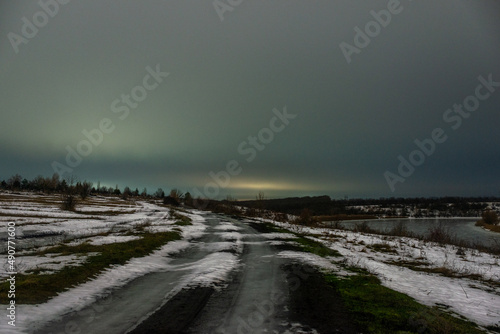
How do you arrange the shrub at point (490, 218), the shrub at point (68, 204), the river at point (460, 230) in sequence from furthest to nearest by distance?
the shrub at point (490, 218) < the shrub at point (68, 204) < the river at point (460, 230)

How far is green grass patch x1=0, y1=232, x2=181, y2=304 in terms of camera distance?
7234mm

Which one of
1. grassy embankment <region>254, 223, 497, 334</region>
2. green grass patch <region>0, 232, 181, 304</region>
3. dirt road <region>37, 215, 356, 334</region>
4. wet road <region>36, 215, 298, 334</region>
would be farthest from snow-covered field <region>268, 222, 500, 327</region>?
green grass patch <region>0, 232, 181, 304</region>

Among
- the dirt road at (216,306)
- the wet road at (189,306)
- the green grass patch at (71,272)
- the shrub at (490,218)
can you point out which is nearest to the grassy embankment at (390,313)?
the dirt road at (216,306)

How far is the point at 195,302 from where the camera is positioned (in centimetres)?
711

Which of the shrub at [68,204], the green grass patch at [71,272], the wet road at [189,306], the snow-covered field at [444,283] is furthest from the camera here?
the shrub at [68,204]

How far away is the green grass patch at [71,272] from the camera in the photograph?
723 cm

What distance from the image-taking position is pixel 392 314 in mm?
6500

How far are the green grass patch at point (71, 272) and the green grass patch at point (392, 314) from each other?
7.54m

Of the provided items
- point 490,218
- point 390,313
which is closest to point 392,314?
point 390,313

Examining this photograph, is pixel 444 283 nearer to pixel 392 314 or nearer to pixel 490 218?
pixel 392 314

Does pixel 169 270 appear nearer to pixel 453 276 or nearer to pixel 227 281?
pixel 227 281

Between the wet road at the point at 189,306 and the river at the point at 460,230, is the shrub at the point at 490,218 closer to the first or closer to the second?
the river at the point at 460,230

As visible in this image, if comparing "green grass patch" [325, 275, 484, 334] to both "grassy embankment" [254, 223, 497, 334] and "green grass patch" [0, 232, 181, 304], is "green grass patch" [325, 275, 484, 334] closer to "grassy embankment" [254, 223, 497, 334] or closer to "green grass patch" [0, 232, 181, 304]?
"grassy embankment" [254, 223, 497, 334]

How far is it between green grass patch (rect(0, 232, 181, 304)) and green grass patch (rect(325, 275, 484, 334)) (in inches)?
297
